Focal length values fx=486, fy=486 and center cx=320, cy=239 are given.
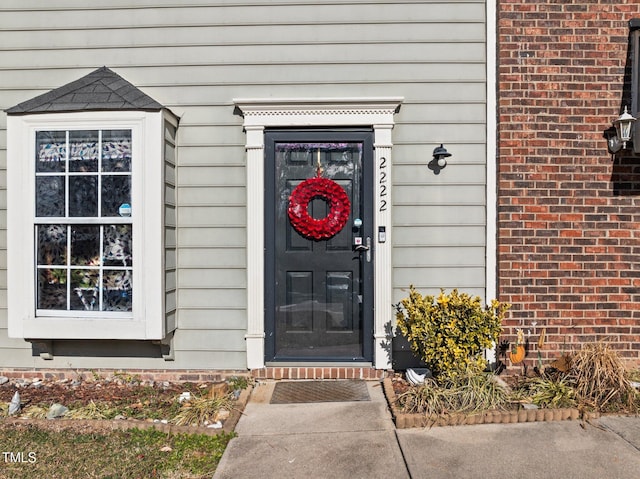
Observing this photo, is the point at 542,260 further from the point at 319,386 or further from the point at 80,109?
the point at 80,109

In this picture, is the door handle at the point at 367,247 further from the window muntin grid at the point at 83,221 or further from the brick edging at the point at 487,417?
the window muntin grid at the point at 83,221

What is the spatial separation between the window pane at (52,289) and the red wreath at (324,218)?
2.03m

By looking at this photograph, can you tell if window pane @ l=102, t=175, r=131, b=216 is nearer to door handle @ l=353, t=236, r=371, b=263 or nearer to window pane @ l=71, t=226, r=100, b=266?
window pane @ l=71, t=226, r=100, b=266

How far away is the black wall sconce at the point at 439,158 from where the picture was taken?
4152mm

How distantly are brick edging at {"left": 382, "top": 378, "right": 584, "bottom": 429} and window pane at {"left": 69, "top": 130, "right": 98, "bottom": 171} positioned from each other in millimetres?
3142

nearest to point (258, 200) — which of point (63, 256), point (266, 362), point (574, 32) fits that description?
point (266, 362)

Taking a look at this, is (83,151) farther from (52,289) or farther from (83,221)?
(52,289)

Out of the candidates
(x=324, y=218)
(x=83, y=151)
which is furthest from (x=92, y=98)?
(x=324, y=218)

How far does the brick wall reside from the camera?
4168 mm

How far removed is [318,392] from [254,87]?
268 centimetres

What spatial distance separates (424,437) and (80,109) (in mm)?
3641

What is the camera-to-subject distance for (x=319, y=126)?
168 inches

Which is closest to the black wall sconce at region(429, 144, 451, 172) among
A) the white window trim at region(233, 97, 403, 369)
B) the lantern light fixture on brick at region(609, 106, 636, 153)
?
the white window trim at region(233, 97, 403, 369)

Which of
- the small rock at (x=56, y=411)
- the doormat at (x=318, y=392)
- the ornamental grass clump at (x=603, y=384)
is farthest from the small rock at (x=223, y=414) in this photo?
the ornamental grass clump at (x=603, y=384)
